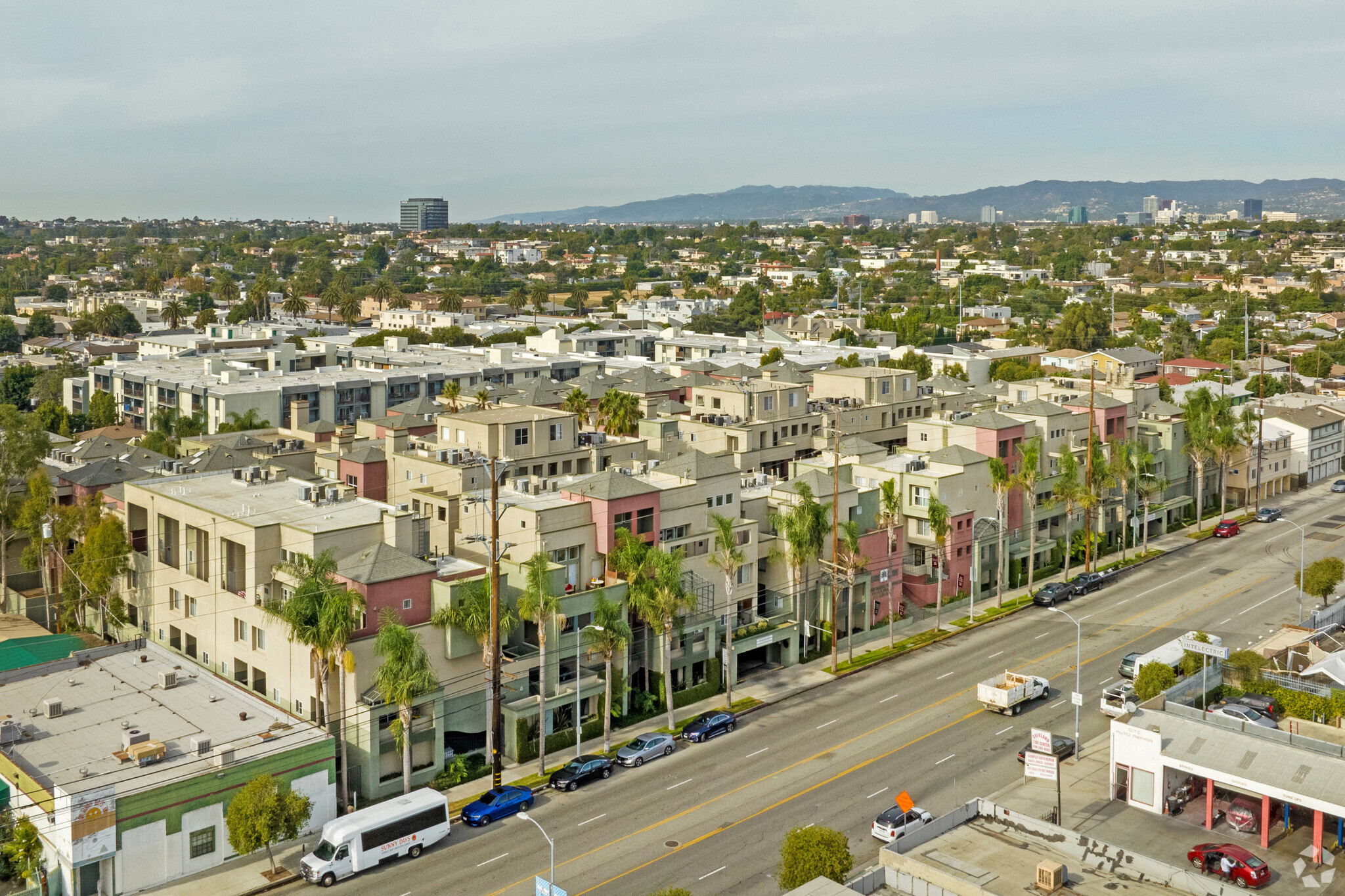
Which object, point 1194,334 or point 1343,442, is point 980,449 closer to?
point 1343,442

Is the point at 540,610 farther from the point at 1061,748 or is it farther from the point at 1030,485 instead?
the point at 1030,485

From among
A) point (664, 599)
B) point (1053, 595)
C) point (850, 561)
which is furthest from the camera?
point (1053, 595)

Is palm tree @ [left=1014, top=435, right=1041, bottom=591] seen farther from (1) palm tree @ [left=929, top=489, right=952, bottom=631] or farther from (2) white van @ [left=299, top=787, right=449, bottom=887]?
(2) white van @ [left=299, top=787, right=449, bottom=887]

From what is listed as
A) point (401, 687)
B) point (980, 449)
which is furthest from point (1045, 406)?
point (401, 687)

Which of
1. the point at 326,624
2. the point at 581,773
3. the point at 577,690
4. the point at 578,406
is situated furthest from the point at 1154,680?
the point at 578,406

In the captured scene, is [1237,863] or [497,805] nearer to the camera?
[1237,863]

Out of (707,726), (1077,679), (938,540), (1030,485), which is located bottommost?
(707,726)
